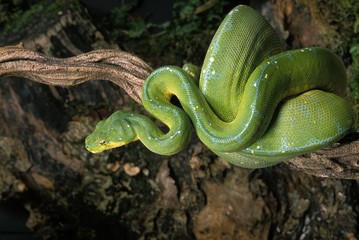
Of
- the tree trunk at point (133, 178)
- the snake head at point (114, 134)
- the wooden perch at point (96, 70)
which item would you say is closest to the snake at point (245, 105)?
the snake head at point (114, 134)

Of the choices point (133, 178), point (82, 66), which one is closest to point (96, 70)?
point (82, 66)

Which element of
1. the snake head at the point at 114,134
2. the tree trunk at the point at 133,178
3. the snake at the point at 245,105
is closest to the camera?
the snake at the point at 245,105

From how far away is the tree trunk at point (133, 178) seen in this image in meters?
3.04

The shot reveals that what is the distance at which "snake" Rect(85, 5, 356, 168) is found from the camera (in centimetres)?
159

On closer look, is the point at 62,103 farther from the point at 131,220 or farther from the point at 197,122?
the point at 197,122

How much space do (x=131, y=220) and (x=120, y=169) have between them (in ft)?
1.53

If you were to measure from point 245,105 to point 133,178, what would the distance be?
5.98 ft

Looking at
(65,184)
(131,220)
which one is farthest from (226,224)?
(65,184)

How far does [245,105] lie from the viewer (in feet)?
5.22

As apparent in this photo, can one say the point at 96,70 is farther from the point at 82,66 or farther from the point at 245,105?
the point at 245,105

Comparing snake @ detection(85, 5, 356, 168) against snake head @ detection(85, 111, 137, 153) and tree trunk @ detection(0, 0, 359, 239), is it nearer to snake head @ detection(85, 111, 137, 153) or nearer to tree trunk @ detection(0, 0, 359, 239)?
snake head @ detection(85, 111, 137, 153)

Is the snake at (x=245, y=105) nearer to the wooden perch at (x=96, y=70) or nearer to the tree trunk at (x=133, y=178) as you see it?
the wooden perch at (x=96, y=70)

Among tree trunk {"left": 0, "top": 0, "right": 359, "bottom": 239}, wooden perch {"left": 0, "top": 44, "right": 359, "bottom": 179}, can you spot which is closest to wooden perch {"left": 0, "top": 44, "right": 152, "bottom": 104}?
wooden perch {"left": 0, "top": 44, "right": 359, "bottom": 179}

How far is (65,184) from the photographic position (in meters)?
3.36
